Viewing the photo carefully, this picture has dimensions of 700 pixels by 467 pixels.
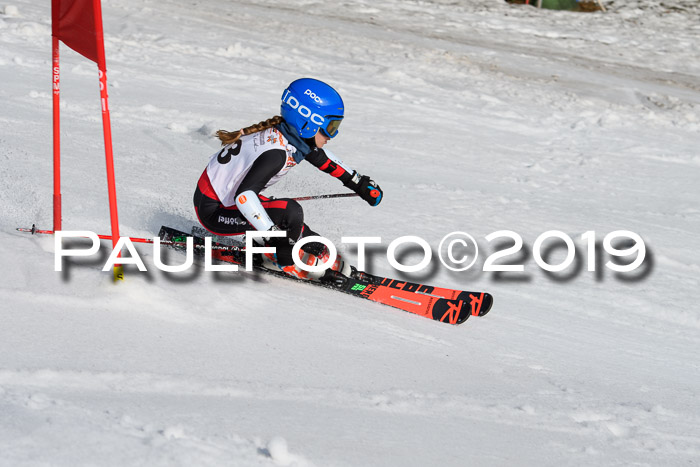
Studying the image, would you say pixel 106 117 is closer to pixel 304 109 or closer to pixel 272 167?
pixel 272 167

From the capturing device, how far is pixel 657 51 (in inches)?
610

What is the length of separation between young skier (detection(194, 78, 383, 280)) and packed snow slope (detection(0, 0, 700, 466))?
37 cm

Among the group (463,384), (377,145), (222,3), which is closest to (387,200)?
(377,145)

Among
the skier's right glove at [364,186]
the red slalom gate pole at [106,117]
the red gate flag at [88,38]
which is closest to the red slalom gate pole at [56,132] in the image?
the red gate flag at [88,38]

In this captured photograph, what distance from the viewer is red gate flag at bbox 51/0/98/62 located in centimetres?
425

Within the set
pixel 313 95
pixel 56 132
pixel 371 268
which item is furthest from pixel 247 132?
pixel 371 268

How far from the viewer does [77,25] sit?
443 centimetres

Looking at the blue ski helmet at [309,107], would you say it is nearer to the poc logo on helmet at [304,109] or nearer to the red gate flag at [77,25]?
the poc logo on helmet at [304,109]

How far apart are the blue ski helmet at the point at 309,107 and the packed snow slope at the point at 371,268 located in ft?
3.77

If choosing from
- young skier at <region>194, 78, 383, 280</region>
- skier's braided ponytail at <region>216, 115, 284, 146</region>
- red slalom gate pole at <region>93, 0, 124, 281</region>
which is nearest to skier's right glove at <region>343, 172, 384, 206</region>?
young skier at <region>194, 78, 383, 280</region>

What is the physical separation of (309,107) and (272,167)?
1.60 ft

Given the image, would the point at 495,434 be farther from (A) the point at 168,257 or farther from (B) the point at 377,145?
(B) the point at 377,145

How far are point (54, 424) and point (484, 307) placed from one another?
11.2 feet

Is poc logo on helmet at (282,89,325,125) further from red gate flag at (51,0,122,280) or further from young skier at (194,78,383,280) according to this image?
red gate flag at (51,0,122,280)
